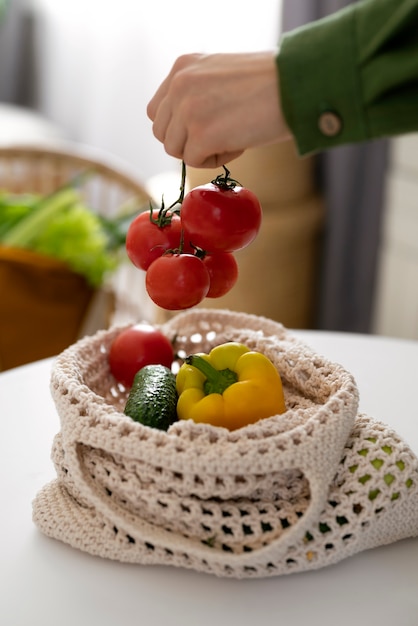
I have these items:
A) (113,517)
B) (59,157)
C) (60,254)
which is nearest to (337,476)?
(113,517)

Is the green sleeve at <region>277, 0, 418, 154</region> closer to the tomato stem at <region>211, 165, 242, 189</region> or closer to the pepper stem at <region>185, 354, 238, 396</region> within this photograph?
the tomato stem at <region>211, 165, 242, 189</region>

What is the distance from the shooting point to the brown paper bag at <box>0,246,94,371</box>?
155cm

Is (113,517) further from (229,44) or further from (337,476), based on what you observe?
(229,44)

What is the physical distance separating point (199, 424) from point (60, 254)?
95cm

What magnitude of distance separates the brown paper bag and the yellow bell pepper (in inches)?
31.8

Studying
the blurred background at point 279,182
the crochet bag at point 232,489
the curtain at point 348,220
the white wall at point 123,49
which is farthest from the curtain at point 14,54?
the crochet bag at point 232,489

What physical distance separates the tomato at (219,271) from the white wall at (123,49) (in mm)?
1477

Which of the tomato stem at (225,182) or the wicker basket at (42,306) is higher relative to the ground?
the tomato stem at (225,182)

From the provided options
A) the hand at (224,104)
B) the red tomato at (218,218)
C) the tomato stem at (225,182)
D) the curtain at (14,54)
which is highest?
the curtain at (14,54)

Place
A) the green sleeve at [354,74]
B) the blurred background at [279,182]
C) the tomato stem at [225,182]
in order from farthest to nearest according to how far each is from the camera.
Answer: the blurred background at [279,182] → the tomato stem at [225,182] → the green sleeve at [354,74]

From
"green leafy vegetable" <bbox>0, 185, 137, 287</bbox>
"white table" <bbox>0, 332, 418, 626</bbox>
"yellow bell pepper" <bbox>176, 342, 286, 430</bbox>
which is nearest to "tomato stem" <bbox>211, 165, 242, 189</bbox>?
"yellow bell pepper" <bbox>176, 342, 286, 430</bbox>

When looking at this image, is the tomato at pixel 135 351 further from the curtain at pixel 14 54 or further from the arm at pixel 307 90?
the curtain at pixel 14 54

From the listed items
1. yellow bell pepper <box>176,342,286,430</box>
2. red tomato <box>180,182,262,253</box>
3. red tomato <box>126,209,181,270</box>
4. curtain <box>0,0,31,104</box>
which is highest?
curtain <box>0,0,31,104</box>

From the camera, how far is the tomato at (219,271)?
30.9 inches
